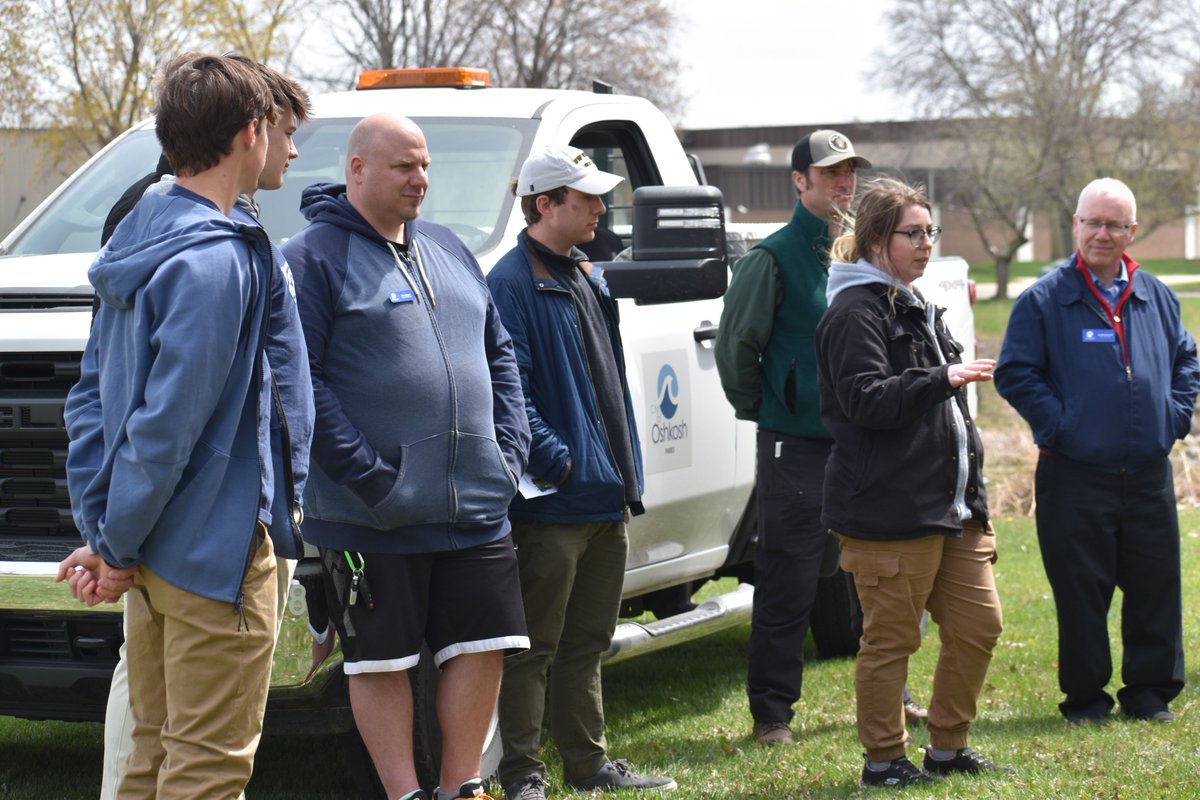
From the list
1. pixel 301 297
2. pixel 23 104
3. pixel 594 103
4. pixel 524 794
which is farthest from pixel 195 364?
pixel 23 104

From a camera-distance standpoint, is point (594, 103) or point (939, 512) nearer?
point (939, 512)

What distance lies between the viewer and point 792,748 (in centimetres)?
567

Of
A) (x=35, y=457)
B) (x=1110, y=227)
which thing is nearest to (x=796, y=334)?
(x=1110, y=227)

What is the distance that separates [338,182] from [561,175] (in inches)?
33.3

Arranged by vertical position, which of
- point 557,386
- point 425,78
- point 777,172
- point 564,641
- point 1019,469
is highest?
point 777,172

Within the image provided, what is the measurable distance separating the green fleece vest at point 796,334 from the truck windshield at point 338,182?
3.42 ft

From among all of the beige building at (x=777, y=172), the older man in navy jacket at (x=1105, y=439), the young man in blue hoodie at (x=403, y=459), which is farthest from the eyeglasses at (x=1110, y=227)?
the young man in blue hoodie at (x=403, y=459)

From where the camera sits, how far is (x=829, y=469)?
16.2ft

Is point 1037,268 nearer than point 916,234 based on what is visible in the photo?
No

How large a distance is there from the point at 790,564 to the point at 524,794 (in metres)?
1.54

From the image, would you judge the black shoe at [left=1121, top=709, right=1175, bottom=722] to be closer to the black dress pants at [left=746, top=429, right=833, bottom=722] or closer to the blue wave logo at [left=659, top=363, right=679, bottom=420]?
the black dress pants at [left=746, top=429, right=833, bottom=722]

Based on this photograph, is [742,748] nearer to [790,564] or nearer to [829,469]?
[790,564]

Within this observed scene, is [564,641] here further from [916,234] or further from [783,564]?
[916,234]

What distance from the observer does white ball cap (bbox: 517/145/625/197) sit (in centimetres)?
478
